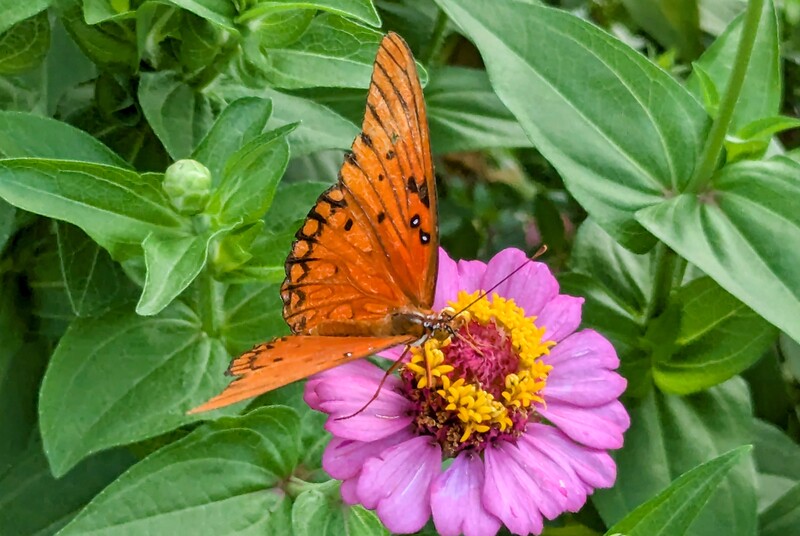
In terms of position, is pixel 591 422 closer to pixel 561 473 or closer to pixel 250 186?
pixel 561 473

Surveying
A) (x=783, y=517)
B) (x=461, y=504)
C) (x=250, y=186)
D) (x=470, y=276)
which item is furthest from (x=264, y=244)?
(x=783, y=517)

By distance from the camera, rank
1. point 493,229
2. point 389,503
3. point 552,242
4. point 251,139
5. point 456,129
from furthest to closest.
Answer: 1. point 493,229
2. point 552,242
3. point 456,129
4. point 251,139
5. point 389,503

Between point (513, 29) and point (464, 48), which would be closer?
point (513, 29)

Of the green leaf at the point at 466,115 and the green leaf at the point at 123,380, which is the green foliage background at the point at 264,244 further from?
the green leaf at the point at 466,115

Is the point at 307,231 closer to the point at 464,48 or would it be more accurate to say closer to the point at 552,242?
the point at 552,242

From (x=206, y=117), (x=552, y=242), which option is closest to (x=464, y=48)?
(x=552, y=242)

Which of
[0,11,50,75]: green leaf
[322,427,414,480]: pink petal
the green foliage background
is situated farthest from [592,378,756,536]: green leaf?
[0,11,50,75]: green leaf

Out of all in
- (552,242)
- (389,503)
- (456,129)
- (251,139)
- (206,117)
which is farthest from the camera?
(552,242)

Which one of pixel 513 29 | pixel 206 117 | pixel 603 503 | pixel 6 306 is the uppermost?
pixel 513 29
